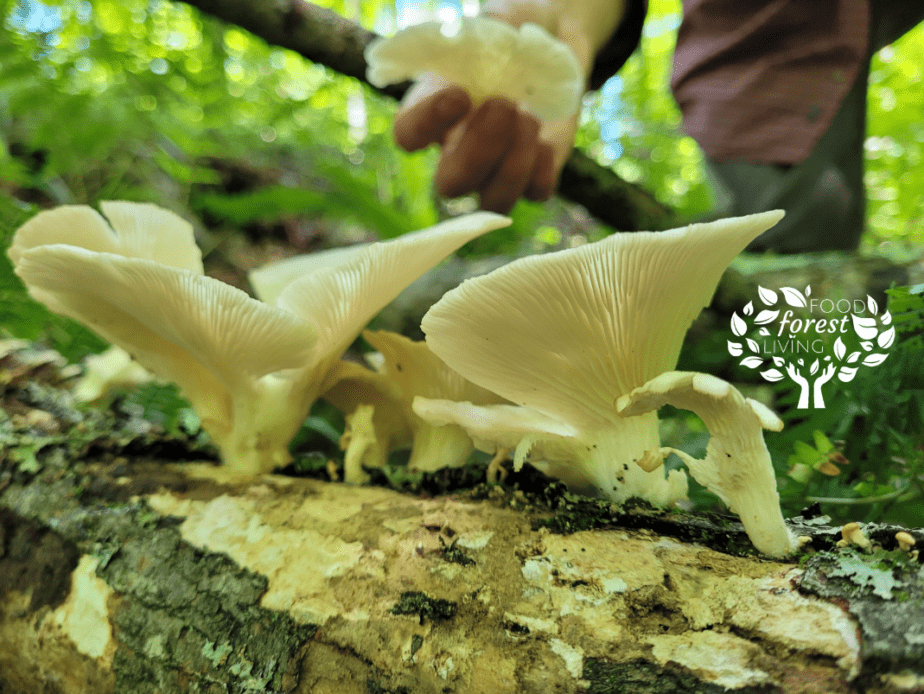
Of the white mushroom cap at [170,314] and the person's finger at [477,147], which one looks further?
the person's finger at [477,147]

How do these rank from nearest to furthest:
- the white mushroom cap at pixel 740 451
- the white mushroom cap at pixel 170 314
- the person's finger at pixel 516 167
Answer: the white mushroom cap at pixel 740 451
the white mushroom cap at pixel 170 314
the person's finger at pixel 516 167

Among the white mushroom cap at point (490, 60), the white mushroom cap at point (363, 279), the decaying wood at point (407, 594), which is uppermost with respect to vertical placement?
the white mushroom cap at point (490, 60)

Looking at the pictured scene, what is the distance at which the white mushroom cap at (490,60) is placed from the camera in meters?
1.44

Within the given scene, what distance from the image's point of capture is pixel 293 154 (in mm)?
7363

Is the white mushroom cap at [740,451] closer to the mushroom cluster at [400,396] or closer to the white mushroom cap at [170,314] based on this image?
the mushroom cluster at [400,396]

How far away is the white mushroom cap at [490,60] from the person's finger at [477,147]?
0.06 m

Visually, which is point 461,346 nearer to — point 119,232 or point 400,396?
point 400,396

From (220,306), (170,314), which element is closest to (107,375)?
(170,314)

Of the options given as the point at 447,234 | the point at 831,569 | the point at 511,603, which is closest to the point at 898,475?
the point at 831,569

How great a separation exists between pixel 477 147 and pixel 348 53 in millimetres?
1699

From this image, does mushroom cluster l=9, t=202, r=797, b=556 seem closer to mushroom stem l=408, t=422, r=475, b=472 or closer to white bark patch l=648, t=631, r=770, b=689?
mushroom stem l=408, t=422, r=475, b=472

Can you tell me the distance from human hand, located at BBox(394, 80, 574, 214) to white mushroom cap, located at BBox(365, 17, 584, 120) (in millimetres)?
71

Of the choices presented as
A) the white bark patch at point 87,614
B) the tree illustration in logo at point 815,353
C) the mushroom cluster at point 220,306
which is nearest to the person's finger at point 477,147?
the mushroom cluster at point 220,306

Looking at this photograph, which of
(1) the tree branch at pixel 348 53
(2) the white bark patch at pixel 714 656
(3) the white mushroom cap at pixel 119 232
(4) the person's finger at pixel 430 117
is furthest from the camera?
(1) the tree branch at pixel 348 53
